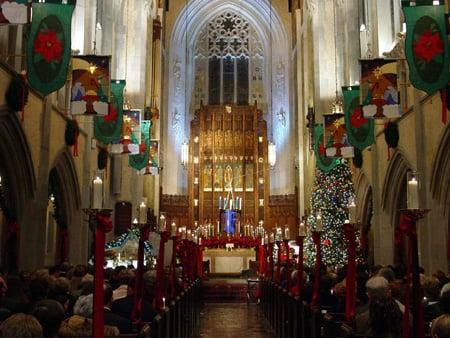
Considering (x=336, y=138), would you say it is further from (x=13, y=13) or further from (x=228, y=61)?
(x=228, y=61)

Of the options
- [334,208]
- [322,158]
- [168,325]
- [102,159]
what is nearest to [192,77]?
[102,159]

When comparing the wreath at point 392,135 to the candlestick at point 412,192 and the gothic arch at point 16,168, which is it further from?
the candlestick at point 412,192

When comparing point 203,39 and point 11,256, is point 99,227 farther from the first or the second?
point 203,39

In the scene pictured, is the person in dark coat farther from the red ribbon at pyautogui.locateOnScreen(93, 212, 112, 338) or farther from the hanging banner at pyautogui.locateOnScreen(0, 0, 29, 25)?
the hanging banner at pyautogui.locateOnScreen(0, 0, 29, 25)

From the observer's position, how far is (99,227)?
4449 mm

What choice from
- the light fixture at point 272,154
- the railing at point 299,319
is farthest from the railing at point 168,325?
the light fixture at point 272,154

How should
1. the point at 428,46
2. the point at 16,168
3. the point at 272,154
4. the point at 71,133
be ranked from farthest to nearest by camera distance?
the point at 272,154 → the point at 71,133 → the point at 16,168 → the point at 428,46

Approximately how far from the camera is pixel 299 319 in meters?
8.40

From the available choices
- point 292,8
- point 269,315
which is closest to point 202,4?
point 292,8

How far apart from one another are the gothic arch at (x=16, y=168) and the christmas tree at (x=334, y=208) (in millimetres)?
8291

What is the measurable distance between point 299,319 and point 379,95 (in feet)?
21.9

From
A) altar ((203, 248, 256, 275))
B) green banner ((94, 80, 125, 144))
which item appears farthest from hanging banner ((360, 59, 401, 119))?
altar ((203, 248, 256, 275))

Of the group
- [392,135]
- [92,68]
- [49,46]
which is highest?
[92,68]

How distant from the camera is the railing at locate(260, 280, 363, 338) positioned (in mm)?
5914
